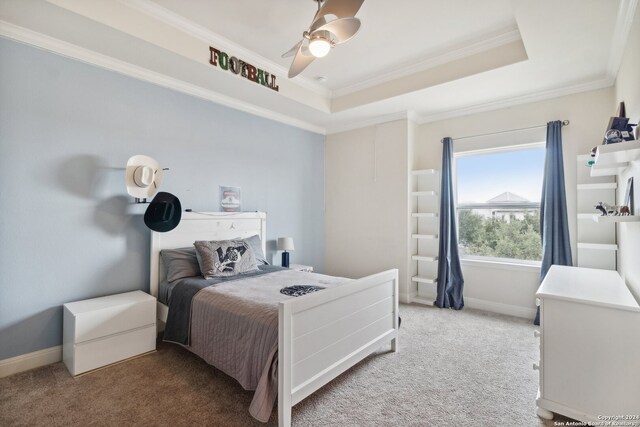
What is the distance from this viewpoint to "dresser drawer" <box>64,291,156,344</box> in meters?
2.31

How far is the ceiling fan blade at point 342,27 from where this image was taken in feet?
6.33

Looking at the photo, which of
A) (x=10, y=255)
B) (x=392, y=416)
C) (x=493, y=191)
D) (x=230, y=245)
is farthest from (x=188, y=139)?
(x=493, y=191)

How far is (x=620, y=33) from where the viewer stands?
234 centimetres

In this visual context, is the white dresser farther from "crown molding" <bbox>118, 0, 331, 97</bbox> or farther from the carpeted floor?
"crown molding" <bbox>118, 0, 331, 97</bbox>

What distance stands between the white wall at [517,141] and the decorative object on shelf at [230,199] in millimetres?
2497

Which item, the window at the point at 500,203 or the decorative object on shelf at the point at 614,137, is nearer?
the decorative object on shelf at the point at 614,137

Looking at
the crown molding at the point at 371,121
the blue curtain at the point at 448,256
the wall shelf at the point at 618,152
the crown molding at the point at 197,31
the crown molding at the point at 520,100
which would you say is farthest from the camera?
the crown molding at the point at 371,121

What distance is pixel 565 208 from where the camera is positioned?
10.7 feet

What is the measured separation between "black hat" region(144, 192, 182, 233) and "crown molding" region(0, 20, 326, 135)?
1189mm

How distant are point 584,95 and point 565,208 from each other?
48.5 inches

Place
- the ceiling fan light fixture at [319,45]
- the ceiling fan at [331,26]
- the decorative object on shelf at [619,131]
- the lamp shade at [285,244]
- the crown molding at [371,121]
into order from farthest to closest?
1. the crown molding at [371,121]
2. the lamp shade at [285,244]
3. the ceiling fan light fixture at [319,45]
4. the ceiling fan at [331,26]
5. the decorative object on shelf at [619,131]

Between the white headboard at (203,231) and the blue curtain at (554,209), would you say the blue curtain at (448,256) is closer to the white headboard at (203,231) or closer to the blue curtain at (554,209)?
the blue curtain at (554,209)

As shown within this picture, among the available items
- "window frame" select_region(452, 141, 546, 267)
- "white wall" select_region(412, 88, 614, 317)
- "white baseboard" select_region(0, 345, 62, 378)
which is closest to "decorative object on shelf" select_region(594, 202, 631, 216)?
"white wall" select_region(412, 88, 614, 317)

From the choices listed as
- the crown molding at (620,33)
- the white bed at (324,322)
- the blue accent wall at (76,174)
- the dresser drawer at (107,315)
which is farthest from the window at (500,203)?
the dresser drawer at (107,315)
